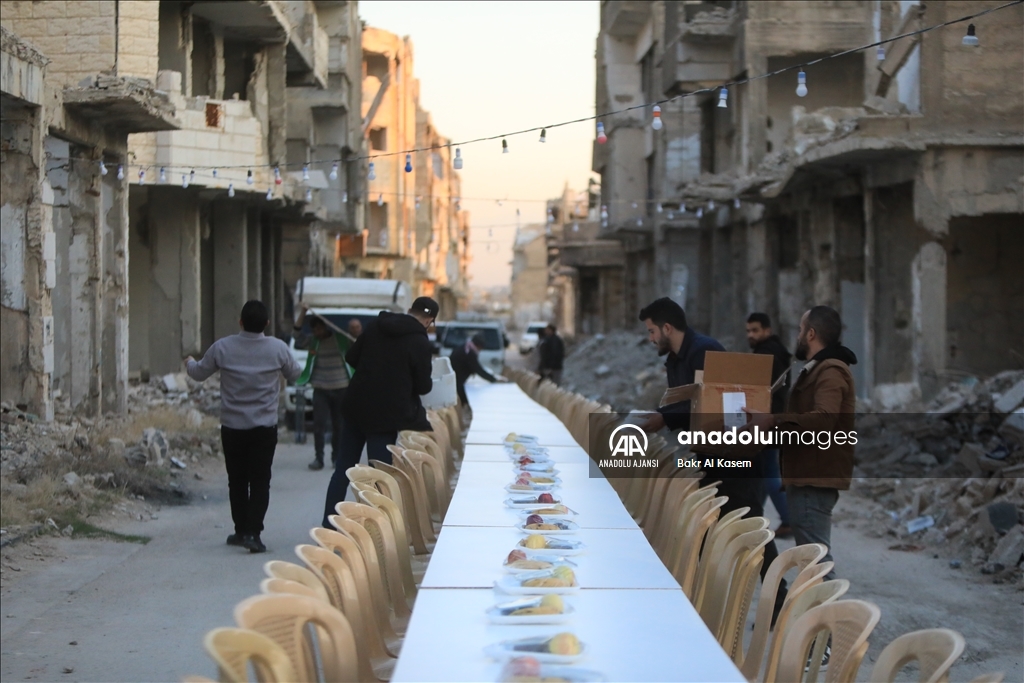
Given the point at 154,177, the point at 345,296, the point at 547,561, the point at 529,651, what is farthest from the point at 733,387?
the point at 154,177

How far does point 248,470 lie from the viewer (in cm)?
906

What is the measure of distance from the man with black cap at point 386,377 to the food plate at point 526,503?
8.76 feet

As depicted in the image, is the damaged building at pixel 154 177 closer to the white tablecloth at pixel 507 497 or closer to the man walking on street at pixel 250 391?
the man walking on street at pixel 250 391

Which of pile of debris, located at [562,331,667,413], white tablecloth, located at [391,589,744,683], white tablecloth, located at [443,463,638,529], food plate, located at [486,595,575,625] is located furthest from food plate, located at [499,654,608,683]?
pile of debris, located at [562,331,667,413]

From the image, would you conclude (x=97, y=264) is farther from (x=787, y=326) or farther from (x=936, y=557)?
(x=787, y=326)

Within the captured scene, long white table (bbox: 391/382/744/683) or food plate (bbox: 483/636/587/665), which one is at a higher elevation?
food plate (bbox: 483/636/587/665)

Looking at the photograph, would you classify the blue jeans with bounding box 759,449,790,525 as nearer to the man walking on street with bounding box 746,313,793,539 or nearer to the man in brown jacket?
the man walking on street with bounding box 746,313,793,539

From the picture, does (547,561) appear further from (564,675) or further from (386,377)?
(386,377)

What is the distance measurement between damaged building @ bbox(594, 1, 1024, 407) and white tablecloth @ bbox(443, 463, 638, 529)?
20.0 feet

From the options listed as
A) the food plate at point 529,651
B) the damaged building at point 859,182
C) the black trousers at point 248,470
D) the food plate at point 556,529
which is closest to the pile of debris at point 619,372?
the damaged building at point 859,182

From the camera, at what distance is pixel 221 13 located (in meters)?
23.9

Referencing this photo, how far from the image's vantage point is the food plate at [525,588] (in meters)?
4.01

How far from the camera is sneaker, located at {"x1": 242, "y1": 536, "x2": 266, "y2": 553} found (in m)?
9.14

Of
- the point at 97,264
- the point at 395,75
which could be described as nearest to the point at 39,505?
the point at 97,264
